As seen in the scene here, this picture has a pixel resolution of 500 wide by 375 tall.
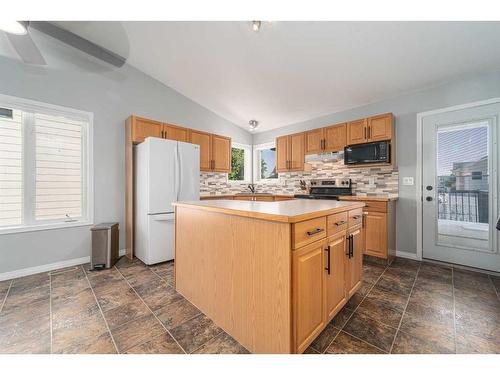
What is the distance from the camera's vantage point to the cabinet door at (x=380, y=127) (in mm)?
3092

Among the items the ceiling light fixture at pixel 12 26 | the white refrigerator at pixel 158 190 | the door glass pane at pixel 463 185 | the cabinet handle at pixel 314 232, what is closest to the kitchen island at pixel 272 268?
the cabinet handle at pixel 314 232

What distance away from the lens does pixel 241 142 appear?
5.21m

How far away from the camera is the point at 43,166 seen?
9.17 feet

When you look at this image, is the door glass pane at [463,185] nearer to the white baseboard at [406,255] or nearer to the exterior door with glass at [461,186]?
the exterior door with glass at [461,186]

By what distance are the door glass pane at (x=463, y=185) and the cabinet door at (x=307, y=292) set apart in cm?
266

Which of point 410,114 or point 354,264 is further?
point 410,114

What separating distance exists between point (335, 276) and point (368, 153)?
2.35 metres

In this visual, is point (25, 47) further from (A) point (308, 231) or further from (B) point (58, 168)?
(A) point (308, 231)

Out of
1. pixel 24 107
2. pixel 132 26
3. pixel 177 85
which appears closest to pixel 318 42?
pixel 132 26

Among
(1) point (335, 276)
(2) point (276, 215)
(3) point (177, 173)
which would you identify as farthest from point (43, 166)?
(1) point (335, 276)

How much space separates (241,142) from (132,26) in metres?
3.00

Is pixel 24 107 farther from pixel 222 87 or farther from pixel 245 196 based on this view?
pixel 245 196

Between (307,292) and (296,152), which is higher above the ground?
(296,152)

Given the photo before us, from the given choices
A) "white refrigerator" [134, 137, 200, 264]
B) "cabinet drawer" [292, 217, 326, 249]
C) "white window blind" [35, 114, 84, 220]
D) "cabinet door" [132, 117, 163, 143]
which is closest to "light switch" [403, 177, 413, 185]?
"cabinet drawer" [292, 217, 326, 249]
